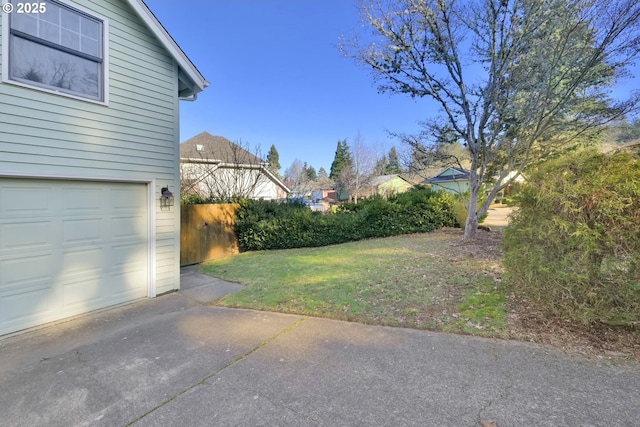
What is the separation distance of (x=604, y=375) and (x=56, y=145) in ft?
22.4

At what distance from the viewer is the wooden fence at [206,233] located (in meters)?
8.38

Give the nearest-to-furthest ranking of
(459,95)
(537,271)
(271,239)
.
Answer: (537,271) < (459,95) < (271,239)

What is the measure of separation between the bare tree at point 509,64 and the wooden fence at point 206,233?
6.51 m

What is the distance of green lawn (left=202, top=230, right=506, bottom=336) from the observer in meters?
4.07

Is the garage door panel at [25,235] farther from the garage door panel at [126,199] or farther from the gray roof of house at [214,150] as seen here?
the gray roof of house at [214,150]

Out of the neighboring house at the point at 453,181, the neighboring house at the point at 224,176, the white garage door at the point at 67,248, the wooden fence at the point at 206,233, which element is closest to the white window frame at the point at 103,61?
the white garage door at the point at 67,248

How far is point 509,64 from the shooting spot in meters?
8.40

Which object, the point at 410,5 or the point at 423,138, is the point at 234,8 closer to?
the point at 410,5

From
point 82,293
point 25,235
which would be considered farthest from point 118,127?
point 82,293

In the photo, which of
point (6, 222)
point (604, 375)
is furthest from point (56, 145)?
point (604, 375)

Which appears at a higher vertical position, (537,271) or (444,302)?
(537,271)

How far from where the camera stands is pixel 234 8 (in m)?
9.09

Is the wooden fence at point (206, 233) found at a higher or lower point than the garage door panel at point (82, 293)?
higher

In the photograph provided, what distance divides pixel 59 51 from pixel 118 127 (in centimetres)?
121
